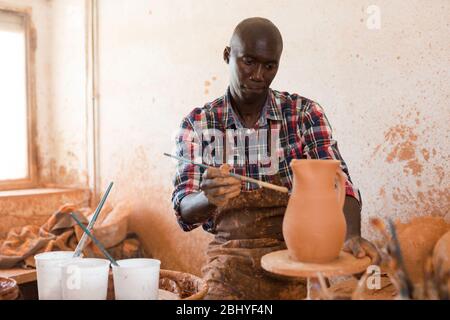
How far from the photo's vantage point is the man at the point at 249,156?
2424mm

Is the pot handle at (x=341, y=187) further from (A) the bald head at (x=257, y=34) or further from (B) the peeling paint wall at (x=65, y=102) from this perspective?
(B) the peeling paint wall at (x=65, y=102)

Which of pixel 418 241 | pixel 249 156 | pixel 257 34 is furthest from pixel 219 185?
pixel 418 241

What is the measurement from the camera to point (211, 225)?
2.70m

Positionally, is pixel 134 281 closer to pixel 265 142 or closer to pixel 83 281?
pixel 83 281

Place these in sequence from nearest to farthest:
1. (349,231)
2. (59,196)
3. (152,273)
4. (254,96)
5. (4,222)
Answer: (152,273)
(349,231)
(254,96)
(4,222)
(59,196)

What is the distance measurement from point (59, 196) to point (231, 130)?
2.47 meters

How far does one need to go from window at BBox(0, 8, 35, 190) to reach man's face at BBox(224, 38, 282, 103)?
114 inches

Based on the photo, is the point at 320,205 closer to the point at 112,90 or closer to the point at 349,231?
the point at 349,231

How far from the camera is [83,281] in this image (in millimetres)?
1647

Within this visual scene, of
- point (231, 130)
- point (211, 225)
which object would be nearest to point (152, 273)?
point (211, 225)

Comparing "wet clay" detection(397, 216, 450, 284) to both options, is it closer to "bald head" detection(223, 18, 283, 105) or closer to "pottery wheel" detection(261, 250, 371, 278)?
"pottery wheel" detection(261, 250, 371, 278)

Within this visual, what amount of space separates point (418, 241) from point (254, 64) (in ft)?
3.56

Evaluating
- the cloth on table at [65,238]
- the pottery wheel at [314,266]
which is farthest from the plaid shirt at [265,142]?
the cloth on table at [65,238]

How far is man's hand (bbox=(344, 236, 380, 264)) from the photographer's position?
5.83 ft
